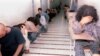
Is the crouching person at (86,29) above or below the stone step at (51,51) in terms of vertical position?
above

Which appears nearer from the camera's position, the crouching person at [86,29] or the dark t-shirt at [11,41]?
the dark t-shirt at [11,41]

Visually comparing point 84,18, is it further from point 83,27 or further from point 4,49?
point 4,49

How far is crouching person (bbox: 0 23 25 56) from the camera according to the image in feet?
8.26

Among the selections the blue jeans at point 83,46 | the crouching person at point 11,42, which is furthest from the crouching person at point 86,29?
the crouching person at point 11,42

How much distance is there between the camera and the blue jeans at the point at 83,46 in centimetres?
254

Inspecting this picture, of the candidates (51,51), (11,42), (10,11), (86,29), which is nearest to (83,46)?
(86,29)

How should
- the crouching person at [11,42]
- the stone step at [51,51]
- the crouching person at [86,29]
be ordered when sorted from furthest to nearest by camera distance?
the stone step at [51,51] → the crouching person at [86,29] → the crouching person at [11,42]

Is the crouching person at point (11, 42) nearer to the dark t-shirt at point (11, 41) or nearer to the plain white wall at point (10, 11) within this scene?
the dark t-shirt at point (11, 41)

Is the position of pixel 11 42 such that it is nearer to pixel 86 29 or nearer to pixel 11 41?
pixel 11 41

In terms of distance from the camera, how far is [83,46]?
109 inches

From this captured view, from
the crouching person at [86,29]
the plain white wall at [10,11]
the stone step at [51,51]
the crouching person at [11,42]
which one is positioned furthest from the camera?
the stone step at [51,51]

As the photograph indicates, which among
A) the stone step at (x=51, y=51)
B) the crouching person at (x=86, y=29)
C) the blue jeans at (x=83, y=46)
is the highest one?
the crouching person at (x=86, y=29)

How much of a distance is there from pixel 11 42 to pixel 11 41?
0.06 feet

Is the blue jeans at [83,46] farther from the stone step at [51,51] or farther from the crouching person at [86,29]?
the stone step at [51,51]
